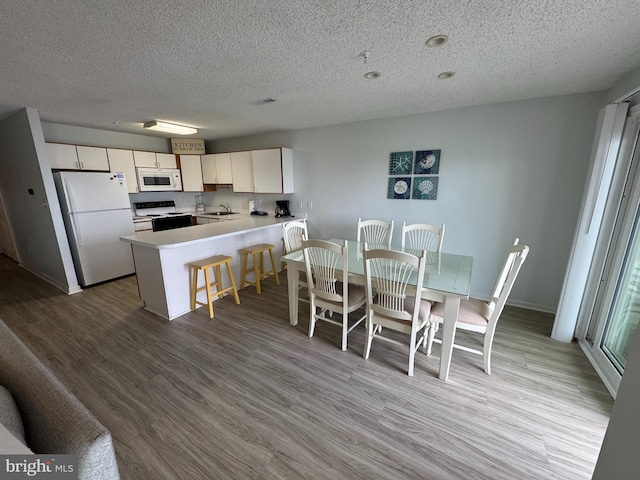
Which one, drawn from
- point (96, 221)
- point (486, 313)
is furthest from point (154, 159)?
point (486, 313)

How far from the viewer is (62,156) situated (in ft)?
11.8

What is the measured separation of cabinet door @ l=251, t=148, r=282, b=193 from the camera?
4227 millimetres

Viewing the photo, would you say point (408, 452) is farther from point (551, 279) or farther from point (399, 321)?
point (551, 279)

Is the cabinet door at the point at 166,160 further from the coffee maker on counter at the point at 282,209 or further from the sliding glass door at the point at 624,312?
the sliding glass door at the point at 624,312

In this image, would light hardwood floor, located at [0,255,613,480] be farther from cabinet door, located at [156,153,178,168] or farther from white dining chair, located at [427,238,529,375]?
cabinet door, located at [156,153,178,168]

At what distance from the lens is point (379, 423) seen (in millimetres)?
1613

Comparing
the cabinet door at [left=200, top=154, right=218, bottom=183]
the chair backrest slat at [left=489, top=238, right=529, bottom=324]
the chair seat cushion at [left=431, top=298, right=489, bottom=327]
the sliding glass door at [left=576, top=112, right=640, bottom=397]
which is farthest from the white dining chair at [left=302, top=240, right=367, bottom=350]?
the cabinet door at [left=200, top=154, right=218, bottom=183]

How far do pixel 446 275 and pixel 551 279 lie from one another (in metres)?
1.73

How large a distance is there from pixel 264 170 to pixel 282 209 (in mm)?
742

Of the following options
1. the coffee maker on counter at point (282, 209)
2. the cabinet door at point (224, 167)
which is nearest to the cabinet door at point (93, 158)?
the cabinet door at point (224, 167)

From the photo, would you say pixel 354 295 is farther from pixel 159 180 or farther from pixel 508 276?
pixel 159 180

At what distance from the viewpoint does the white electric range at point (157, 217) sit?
4398 mm

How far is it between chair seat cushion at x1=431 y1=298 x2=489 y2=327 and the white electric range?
15.3 feet

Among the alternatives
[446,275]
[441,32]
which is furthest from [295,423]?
[441,32]
